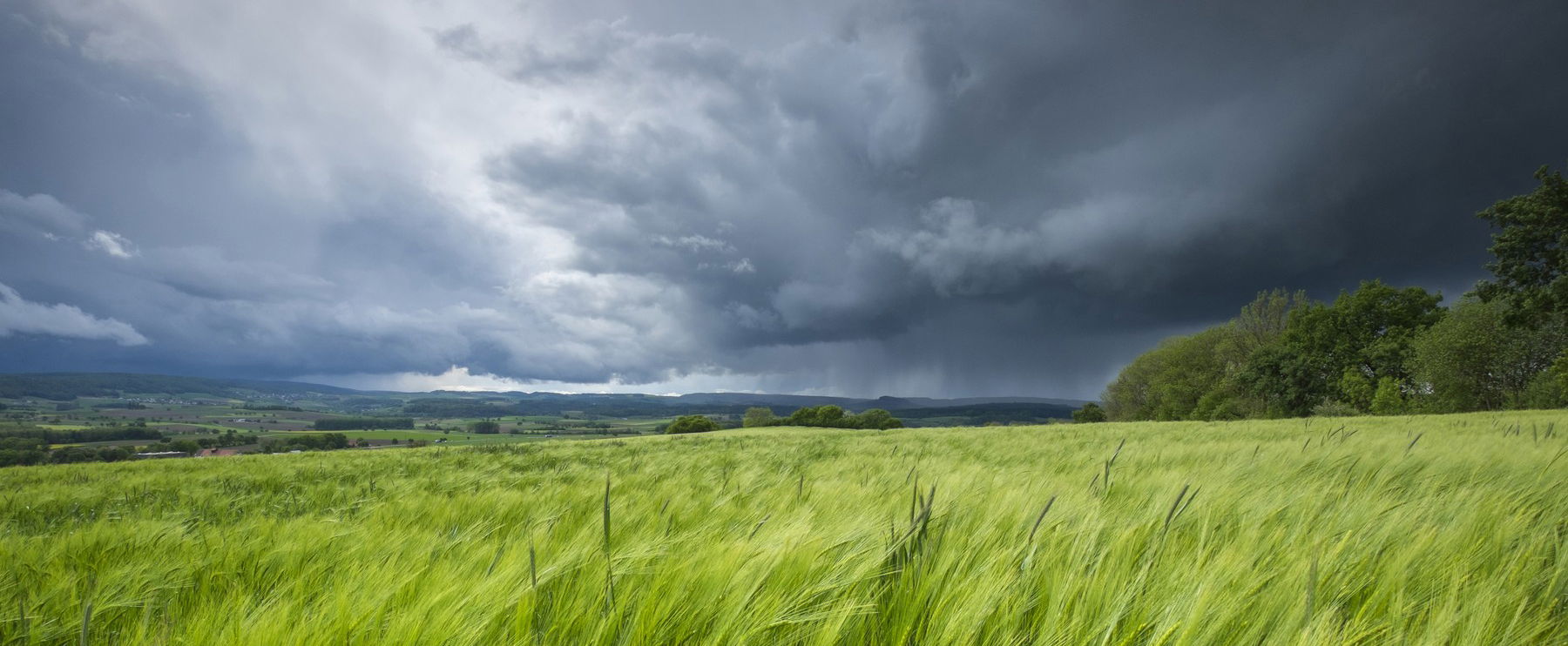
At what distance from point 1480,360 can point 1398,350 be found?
552 centimetres

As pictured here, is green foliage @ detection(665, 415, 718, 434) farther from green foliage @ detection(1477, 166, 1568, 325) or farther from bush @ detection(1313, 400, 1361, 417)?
green foliage @ detection(1477, 166, 1568, 325)

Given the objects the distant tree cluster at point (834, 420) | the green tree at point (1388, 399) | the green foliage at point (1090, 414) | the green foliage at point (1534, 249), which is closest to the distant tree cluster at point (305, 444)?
the distant tree cluster at point (834, 420)

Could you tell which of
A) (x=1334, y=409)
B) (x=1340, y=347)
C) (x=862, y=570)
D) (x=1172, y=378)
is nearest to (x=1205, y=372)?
(x=1172, y=378)

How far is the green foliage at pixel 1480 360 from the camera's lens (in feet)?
103

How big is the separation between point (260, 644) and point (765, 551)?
105cm

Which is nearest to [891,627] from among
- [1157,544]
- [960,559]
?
[960,559]

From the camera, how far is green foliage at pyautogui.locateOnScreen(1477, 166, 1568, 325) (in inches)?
685

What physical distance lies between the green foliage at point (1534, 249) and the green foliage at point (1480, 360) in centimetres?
1906

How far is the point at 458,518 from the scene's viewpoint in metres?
2.74

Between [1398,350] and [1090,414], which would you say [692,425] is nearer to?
[1090,414]

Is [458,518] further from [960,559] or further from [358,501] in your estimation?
[960,559]

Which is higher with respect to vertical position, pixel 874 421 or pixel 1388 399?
pixel 1388 399

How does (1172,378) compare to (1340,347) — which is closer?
(1340,347)

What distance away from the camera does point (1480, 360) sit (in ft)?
107
